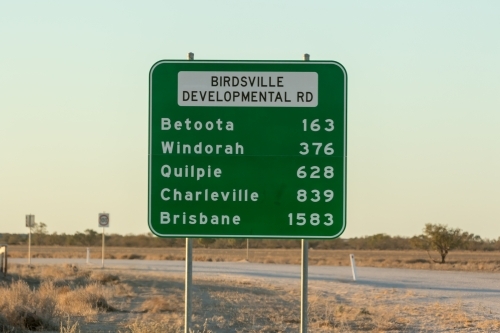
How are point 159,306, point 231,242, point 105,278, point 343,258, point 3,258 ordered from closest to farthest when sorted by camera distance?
point 159,306 → point 3,258 → point 105,278 → point 343,258 → point 231,242

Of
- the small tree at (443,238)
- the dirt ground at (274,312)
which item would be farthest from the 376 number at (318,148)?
the small tree at (443,238)

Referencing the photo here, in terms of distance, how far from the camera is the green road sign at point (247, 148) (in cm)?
848

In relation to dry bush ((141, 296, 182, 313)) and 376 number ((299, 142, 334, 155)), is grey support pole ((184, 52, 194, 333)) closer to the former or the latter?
376 number ((299, 142, 334, 155))

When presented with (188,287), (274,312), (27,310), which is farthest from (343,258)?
(188,287)

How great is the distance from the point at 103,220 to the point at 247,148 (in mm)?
37795

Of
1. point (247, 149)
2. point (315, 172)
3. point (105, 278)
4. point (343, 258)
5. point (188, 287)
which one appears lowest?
point (105, 278)

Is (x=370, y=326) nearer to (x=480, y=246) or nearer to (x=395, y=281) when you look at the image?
(x=395, y=281)

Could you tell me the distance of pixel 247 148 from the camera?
857 cm

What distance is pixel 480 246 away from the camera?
114500 mm

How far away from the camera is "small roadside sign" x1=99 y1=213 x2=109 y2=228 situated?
45.4 metres

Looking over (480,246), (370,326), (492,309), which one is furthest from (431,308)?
(480,246)

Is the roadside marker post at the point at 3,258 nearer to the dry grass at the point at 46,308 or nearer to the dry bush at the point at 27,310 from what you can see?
the dry grass at the point at 46,308

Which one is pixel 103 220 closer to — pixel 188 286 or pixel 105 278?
pixel 105 278

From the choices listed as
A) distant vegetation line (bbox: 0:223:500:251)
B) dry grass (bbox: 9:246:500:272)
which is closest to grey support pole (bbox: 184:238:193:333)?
dry grass (bbox: 9:246:500:272)
